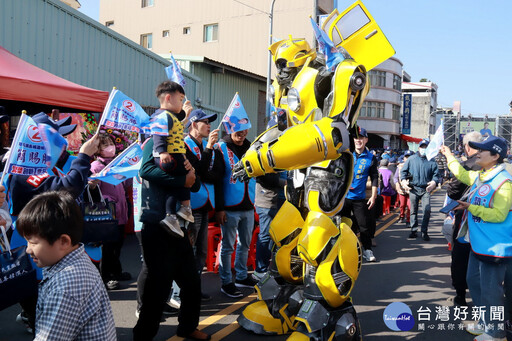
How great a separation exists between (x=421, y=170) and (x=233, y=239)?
5.50 meters

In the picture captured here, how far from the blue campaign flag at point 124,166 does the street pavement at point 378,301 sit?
1411 millimetres

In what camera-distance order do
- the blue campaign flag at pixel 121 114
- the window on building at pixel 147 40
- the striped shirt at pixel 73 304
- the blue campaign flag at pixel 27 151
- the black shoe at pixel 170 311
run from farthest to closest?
the window on building at pixel 147 40, the black shoe at pixel 170 311, the blue campaign flag at pixel 121 114, the blue campaign flag at pixel 27 151, the striped shirt at pixel 73 304

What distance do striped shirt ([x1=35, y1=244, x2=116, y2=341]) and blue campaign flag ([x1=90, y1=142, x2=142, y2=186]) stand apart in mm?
1845

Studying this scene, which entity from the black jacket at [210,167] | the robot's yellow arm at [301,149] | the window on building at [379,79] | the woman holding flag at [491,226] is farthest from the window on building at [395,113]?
the robot's yellow arm at [301,149]

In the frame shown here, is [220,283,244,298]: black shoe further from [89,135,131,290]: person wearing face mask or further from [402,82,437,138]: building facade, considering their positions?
[402,82,437,138]: building facade

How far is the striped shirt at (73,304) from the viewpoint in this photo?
65.7 inches

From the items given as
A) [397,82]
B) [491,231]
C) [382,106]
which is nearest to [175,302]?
[491,231]

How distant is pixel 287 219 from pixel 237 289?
5.64ft

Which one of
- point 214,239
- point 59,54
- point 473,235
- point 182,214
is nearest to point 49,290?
point 182,214

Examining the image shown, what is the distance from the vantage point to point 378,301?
16.5ft

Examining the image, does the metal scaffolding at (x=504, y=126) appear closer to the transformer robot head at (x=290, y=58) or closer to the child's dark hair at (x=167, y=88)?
the transformer robot head at (x=290, y=58)

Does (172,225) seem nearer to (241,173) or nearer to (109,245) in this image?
(241,173)

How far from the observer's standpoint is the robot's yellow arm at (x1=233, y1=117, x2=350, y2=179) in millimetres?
3082

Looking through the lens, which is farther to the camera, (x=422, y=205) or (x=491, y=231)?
(x=422, y=205)
